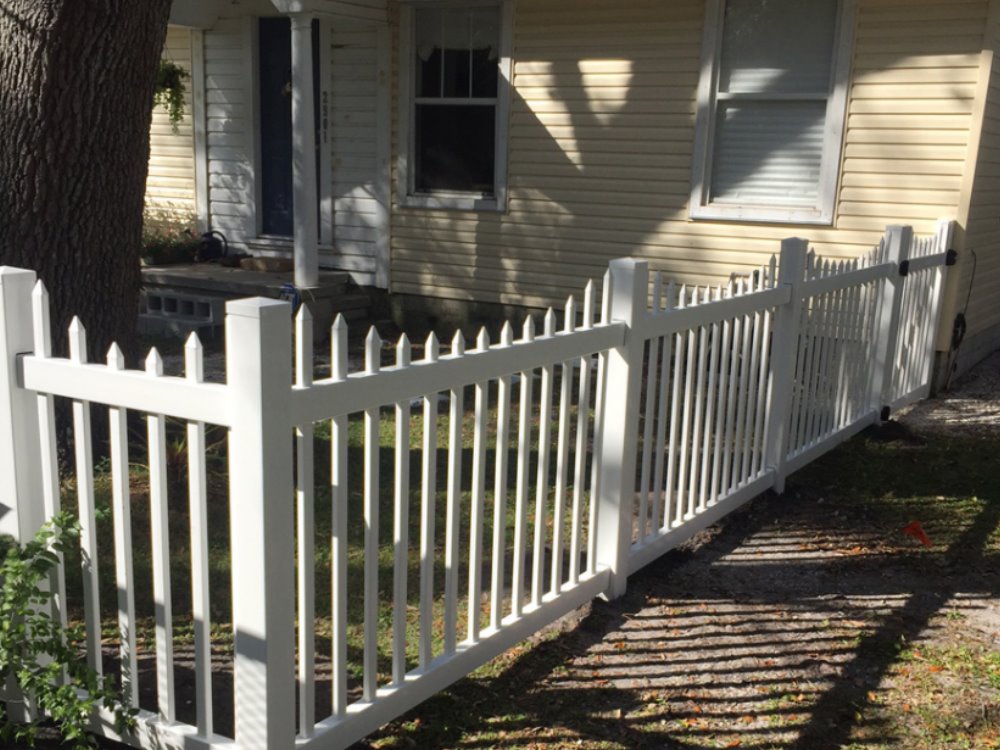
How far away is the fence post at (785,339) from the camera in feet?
17.1

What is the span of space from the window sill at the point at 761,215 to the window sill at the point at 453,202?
2000mm

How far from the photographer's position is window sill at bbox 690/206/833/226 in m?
8.40

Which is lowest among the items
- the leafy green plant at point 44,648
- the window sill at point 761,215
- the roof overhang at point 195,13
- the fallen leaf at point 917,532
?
the fallen leaf at point 917,532

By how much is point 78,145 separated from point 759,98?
572 cm

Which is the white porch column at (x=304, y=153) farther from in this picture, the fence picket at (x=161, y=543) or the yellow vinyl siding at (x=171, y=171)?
the fence picket at (x=161, y=543)

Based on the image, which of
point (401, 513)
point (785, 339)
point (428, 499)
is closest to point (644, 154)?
point (785, 339)

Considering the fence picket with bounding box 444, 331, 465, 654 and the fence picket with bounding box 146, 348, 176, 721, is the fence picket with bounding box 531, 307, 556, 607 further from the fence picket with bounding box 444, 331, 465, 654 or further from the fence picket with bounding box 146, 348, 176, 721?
the fence picket with bounding box 146, 348, 176, 721

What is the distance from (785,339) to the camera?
17.1 ft

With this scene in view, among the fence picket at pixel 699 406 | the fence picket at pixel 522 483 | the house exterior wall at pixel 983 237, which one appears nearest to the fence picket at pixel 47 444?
the fence picket at pixel 522 483

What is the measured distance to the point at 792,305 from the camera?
5223 millimetres

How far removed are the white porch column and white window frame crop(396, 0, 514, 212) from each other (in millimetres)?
1044

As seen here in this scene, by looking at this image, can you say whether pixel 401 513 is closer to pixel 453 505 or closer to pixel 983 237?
pixel 453 505

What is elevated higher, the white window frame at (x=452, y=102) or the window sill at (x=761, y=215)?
the white window frame at (x=452, y=102)

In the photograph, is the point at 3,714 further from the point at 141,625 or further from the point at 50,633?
the point at 141,625
